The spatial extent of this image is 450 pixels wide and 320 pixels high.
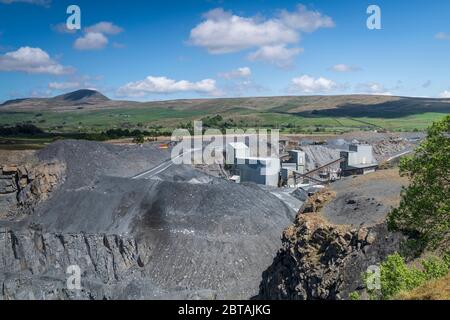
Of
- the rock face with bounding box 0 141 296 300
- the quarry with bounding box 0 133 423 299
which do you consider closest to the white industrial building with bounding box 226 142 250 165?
the quarry with bounding box 0 133 423 299

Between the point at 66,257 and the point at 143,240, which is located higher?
the point at 143,240

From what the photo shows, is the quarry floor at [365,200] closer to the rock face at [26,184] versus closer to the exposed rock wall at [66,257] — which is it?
the exposed rock wall at [66,257]

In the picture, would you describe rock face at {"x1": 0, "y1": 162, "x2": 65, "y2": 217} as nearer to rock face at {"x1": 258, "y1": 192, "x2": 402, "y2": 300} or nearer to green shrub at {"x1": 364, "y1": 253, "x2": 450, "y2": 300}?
rock face at {"x1": 258, "y1": 192, "x2": 402, "y2": 300}

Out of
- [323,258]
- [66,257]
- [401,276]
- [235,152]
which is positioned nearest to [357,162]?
[235,152]

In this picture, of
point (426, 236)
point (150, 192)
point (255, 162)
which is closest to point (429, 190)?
point (426, 236)

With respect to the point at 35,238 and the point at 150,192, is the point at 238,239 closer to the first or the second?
the point at 150,192

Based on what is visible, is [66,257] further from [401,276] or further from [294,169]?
[294,169]
